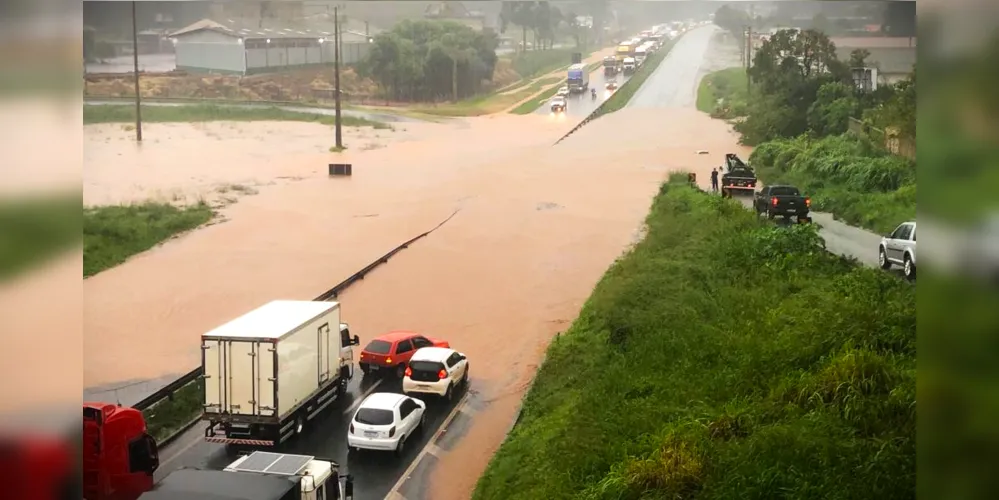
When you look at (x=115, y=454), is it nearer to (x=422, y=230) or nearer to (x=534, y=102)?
(x=422, y=230)

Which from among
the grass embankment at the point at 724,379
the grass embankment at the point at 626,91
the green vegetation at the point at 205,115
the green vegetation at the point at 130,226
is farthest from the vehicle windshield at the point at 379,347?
the green vegetation at the point at 130,226

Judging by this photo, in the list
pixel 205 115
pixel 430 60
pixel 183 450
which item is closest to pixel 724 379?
pixel 183 450

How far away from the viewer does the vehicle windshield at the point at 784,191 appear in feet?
23.2

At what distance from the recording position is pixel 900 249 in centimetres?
580

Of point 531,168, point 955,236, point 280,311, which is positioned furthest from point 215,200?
point 955,236

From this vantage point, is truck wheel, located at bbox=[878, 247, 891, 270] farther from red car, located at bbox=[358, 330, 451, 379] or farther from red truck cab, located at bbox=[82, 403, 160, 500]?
red truck cab, located at bbox=[82, 403, 160, 500]

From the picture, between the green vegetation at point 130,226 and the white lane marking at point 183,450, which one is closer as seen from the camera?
the white lane marking at point 183,450

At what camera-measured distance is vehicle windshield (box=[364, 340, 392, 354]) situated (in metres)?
6.80

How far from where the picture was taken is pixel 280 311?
20.2 ft

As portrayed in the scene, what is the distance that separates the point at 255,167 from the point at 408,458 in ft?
17.9

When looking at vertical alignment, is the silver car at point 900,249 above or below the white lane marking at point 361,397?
above

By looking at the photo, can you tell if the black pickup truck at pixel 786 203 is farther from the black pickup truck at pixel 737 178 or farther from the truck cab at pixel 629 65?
the truck cab at pixel 629 65

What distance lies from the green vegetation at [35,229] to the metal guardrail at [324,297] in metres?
3.64

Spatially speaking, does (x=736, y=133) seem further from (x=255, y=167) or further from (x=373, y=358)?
(x=255, y=167)
